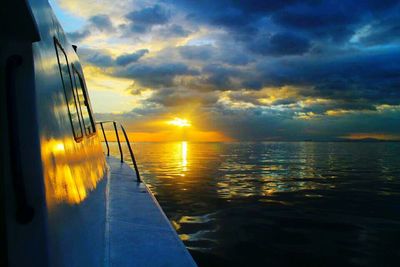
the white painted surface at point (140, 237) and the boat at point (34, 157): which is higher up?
the boat at point (34, 157)

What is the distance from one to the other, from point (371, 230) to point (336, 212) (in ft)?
6.77

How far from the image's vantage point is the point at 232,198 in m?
12.9

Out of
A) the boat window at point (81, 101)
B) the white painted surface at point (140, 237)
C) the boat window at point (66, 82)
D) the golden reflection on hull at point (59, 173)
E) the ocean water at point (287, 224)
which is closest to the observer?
the golden reflection on hull at point (59, 173)

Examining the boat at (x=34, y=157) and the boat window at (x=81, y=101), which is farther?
the boat window at (x=81, y=101)

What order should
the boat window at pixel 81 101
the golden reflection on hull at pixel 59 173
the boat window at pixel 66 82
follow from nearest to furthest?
the golden reflection on hull at pixel 59 173
the boat window at pixel 66 82
the boat window at pixel 81 101

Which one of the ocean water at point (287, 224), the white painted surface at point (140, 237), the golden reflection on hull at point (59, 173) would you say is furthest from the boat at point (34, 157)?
the ocean water at point (287, 224)

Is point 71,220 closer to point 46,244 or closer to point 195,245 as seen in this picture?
point 46,244

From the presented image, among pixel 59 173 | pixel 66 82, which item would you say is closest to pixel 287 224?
pixel 66 82

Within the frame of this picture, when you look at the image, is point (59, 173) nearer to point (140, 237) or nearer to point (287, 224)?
point (140, 237)

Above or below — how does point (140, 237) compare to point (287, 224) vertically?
above

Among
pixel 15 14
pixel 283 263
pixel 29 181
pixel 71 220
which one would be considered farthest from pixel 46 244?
pixel 283 263

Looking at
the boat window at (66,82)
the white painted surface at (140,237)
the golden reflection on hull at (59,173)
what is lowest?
the white painted surface at (140,237)

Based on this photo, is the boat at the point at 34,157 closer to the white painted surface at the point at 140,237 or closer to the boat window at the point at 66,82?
the boat window at the point at 66,82

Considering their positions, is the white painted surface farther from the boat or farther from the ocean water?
the ocean water
